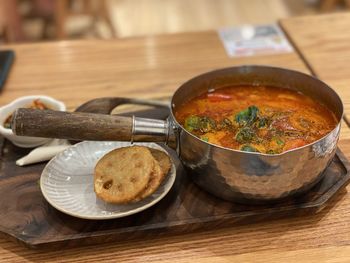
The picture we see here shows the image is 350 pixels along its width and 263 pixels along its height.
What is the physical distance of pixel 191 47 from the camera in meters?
1.81

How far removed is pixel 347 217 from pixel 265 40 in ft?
3.07

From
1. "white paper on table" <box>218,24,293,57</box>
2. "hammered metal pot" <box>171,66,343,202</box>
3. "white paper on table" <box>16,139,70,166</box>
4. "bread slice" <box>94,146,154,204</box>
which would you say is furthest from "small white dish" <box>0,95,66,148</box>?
"white paper on table" <box>218,24,293,57</box>

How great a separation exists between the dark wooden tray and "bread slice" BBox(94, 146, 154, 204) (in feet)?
0.21

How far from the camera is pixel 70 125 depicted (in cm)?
104

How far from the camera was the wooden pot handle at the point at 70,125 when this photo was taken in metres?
1.03

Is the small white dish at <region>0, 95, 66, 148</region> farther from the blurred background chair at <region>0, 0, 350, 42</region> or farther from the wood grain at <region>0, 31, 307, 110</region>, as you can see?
the blurred background chair at <region>0, 0, 350, 42</region>

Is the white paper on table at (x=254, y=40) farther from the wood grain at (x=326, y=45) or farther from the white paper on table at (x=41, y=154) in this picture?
the white paper on table at (x=41, y=154)

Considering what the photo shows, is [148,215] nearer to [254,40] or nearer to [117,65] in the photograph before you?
[117,65]

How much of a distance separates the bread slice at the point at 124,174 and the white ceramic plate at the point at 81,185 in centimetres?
4

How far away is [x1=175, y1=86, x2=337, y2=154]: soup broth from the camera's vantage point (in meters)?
1.07

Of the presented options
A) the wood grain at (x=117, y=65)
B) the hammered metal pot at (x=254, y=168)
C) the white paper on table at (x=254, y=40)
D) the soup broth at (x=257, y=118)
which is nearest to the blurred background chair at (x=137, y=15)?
the wood grain at (x=117, y=65)

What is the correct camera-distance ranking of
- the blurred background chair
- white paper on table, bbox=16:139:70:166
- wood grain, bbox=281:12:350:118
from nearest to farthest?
white paper on table, bbox=16:139:70:166, wood grain, bbox=281:12:350:118, the blurred background chair

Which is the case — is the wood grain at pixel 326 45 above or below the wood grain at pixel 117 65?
above

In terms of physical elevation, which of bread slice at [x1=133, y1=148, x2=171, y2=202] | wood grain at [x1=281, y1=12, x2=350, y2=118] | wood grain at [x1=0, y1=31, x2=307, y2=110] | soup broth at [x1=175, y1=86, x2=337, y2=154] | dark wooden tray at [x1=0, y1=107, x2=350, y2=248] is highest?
soup broth at [x1=175, y1=86, x2=337, y2=154]
